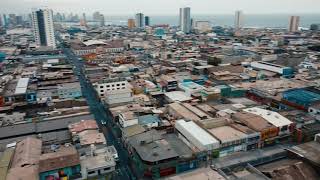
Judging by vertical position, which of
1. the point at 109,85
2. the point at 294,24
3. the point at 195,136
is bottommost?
the point at 195,136

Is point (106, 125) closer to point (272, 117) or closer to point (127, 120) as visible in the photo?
point (127, 120)

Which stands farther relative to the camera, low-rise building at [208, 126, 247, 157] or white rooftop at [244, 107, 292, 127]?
white rooftop at [244, 107, 292, 127]

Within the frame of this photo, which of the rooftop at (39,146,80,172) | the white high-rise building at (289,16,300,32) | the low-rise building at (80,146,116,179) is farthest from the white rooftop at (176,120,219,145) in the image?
the white high-rise building at (289,16,300,32)

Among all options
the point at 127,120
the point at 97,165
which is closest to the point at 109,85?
the point at 127,120

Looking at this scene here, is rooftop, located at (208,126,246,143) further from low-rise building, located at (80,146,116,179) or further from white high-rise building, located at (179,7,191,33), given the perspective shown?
white high-rise building, located at (179,7,191,33)


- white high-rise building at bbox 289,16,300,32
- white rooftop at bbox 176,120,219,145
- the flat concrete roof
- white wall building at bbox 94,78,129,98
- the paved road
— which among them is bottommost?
the paved road

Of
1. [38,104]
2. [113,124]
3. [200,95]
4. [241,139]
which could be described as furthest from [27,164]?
[200,95]

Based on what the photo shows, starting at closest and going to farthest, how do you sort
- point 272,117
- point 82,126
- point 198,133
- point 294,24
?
point 198,133, point 82,126, point 272,117, point 294,24

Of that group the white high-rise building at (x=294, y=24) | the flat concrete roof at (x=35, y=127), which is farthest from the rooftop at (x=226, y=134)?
the white high-rise building at (x=294, y=24)
